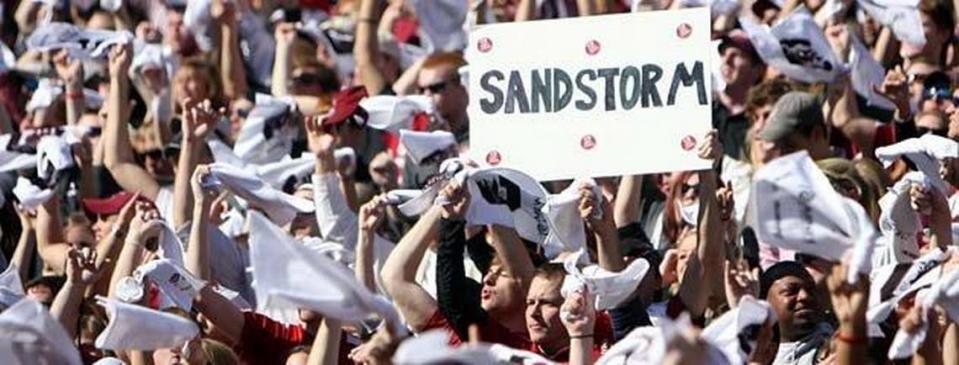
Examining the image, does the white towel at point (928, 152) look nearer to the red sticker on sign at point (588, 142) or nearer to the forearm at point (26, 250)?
the red sticker on sign at point (588, 142)

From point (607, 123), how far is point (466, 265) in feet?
2.15

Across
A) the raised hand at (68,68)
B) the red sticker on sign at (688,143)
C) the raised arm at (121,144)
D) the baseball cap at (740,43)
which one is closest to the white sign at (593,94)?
the red sticker on sign at (688,143)

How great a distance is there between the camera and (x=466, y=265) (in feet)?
36.9

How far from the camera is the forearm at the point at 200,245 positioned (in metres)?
11.3

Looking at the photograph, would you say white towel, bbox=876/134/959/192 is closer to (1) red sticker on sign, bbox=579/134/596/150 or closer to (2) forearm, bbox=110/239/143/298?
(1) red sticker on sign, bbox=579/134/596/150

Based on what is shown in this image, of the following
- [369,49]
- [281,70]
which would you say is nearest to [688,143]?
[369,49]

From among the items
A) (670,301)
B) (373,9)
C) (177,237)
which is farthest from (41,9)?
(670,301)

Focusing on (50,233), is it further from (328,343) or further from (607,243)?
(328,343)

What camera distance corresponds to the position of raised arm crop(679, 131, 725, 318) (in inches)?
416

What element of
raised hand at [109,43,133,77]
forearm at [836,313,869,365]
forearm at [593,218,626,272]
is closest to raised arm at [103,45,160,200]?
raised hand at [109,43,133,77]

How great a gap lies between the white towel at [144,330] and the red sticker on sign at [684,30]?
210 cm

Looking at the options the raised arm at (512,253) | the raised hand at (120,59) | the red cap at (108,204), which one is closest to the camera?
the raised arm at (512,253)

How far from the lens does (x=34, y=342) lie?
879 centimetres

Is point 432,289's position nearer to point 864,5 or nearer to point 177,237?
point 177,237
